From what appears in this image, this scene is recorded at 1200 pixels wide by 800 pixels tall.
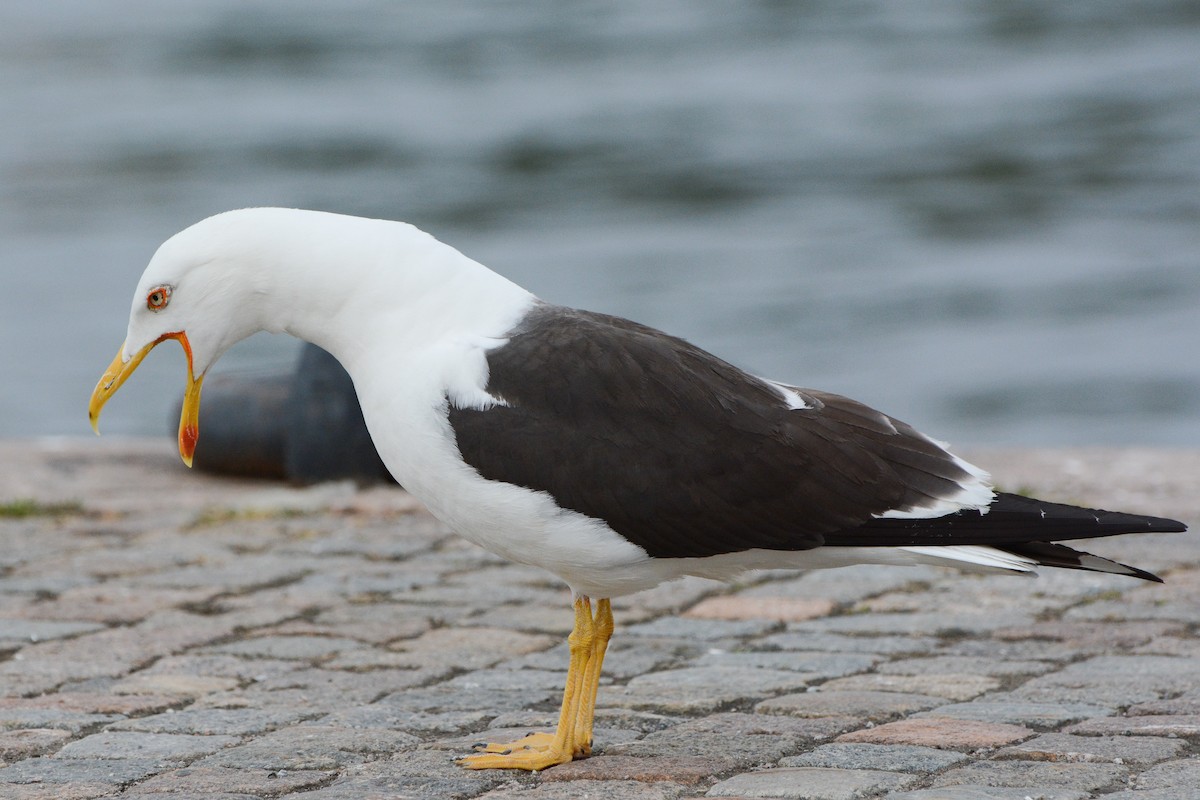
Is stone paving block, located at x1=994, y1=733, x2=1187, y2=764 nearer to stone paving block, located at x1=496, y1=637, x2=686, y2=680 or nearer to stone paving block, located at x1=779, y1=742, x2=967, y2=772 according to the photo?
stone paving block, located at x1=779, y1=742, x2=967, y2=772

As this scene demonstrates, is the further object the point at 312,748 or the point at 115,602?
the point at 115,602

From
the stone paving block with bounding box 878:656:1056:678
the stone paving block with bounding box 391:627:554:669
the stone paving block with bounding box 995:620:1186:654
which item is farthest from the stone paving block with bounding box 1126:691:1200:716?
the stone paving block with bounding box 391:627:554:669

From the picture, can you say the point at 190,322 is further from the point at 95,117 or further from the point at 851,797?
the point at 95,117

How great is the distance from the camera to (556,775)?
12.5 feet

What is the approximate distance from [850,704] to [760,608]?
1.22 m

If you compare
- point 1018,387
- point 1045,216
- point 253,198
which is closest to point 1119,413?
point 1018,387

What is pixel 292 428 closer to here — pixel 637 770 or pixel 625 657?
pixel 625 657

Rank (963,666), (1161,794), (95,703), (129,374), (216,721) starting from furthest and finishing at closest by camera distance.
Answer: (963,666), (95,703), (216,721), (129,374), (1161,794)

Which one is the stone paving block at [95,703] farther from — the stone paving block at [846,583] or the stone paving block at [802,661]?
the stone paving block at [846,583]

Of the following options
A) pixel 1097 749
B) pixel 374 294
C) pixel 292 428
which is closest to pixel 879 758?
pixel 1097 749

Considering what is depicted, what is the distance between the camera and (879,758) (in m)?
3.81

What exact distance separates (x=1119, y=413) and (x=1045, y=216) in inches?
302

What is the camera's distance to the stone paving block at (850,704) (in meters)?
4.25

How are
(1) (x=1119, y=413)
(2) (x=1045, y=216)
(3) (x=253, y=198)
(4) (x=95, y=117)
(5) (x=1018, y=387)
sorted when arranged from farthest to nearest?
1. (4) (x=95, y=117)
2. (3) (x=253, y=198)
3. (2) (x=1045, y=216)
4. (5) (x=1018, y=387)
5. (1) (x=1119, y=413)
